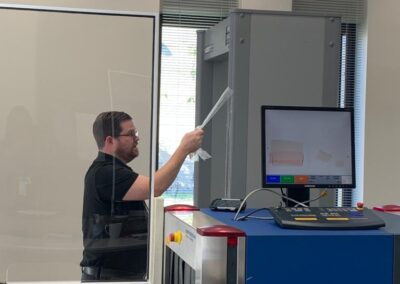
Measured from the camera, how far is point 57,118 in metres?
1.62

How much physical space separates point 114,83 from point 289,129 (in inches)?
21.0

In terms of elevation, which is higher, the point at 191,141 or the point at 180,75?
the point at 180,75

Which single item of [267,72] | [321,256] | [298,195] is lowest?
[321,256]

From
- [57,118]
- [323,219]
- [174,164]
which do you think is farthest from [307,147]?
[57,118]

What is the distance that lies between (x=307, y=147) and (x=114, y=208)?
0.61m

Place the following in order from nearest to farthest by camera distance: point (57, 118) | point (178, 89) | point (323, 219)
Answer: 1. point (323, 219)
2. point (57, 118)
3. point (178, 89)

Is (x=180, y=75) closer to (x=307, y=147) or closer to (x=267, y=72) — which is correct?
(x=267, y=72)

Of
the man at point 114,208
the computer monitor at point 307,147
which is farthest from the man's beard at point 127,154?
the computer monitor at point 307,147

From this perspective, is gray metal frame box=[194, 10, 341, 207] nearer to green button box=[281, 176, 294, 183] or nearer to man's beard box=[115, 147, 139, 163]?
green button box=[281, 176, 294, 183]

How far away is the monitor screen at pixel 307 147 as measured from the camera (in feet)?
5.35

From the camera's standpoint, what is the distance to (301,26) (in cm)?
205

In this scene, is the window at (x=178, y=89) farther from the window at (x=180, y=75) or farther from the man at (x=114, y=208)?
the man at (x=114, y=208)

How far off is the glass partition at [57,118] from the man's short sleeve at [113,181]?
47 mm

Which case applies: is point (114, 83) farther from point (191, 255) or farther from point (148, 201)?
point (191, 255)
